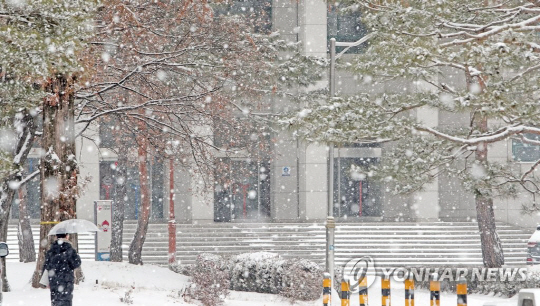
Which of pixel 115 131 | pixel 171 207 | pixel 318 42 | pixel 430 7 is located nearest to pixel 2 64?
pixel 430 7

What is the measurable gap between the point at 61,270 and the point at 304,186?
2381 cm

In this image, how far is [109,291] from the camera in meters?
14.6

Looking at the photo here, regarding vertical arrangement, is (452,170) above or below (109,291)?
above

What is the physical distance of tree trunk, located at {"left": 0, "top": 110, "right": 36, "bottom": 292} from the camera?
1526 cm

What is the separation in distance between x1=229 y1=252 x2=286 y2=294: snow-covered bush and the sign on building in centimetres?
493

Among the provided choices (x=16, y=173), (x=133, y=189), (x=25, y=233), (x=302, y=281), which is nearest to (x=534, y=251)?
(x=302, y=281)

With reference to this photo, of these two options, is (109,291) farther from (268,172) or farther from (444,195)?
(444,195)

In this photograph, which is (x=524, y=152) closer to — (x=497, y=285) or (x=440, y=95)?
(x=497, y=285)

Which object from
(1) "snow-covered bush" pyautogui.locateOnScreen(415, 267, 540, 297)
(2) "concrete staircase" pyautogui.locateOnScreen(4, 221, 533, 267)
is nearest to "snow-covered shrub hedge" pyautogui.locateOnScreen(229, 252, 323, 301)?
(1) "snow-covered bush" pyautogui.locateOnScreen(415, 267, 540, 297)

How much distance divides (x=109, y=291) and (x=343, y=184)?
23208 mm

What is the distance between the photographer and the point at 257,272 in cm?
1797

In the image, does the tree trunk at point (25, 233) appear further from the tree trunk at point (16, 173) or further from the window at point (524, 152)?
the window at point (524, 152)

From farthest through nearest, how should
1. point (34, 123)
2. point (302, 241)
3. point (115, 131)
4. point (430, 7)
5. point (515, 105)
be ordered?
point (302, 241)
point (115, 131)
point (34, 123)
point (430, 7)
point (515, 105)

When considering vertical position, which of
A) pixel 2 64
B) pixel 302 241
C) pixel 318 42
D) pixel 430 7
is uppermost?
pixel 318 42
